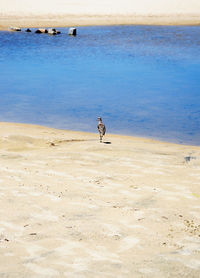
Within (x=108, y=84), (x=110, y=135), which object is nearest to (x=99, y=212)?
(x=110, y=135)

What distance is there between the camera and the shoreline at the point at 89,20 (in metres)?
52.2

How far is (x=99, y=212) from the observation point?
764 cm

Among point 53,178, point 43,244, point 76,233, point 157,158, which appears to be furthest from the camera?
point 157,158

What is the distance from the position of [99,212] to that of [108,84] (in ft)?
54.2

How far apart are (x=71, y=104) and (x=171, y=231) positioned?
1352cm

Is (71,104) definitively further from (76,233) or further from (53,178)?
(76,233)

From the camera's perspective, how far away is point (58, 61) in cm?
3036
